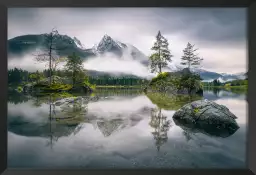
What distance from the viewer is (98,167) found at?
2713mm

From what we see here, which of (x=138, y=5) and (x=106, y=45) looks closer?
(x=138, y=5)

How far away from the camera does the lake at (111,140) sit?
107 inches

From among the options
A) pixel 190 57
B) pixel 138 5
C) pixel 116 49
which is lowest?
pixel 190 57

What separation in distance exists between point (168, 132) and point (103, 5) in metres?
1.81

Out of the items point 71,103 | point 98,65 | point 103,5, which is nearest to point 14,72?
point 71,103

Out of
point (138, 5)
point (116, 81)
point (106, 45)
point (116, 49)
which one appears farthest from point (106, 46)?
point (138, 5)

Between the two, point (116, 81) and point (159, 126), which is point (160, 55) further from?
point (159, 126)

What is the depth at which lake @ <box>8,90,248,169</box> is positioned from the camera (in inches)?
107

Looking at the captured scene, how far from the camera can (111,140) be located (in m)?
2.76

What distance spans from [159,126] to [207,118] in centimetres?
63

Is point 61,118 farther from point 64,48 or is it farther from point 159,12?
point 159,12

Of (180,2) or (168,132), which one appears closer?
(180,2)

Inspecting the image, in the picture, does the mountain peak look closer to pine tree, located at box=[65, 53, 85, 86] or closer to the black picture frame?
pine tree, located at box=[65, 53, 85, 86]

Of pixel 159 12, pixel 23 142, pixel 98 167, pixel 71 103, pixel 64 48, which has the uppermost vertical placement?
pixel 159 12
